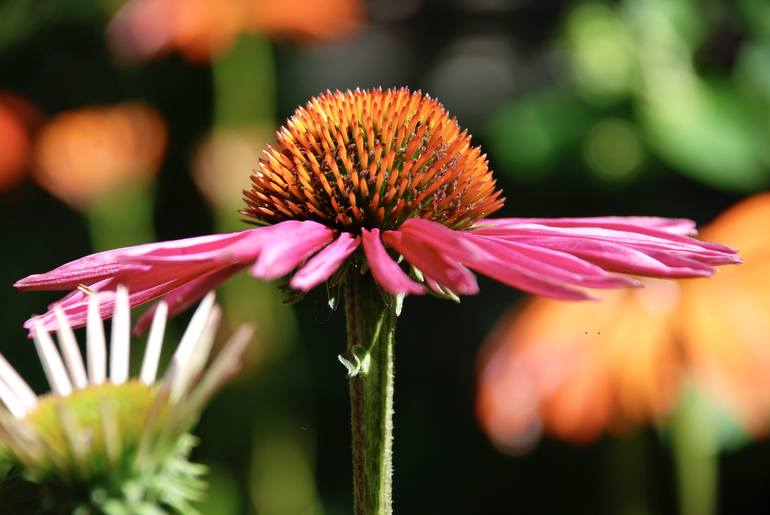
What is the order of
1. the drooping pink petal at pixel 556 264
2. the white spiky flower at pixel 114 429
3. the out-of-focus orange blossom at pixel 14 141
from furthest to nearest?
the out-of-focus orange blossom at pixel 14 141, the drooping pink petal at pixel 556 264, the white spiky flower at pixel 114 429

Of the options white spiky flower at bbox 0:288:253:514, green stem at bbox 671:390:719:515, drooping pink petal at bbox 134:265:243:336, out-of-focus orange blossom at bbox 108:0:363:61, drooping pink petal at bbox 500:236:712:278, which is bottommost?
green stem at bbox 671:390:719:515

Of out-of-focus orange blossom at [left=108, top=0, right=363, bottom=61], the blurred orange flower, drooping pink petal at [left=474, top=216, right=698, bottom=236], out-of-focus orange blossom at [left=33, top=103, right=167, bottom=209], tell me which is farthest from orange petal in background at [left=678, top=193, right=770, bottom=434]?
out-of-focus orange blossom at [left=33, top=103, right=167, bottom=209]

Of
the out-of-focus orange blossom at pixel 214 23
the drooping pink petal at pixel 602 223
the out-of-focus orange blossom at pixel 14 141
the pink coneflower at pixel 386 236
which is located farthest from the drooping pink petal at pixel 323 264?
the out-of-focus orange blossom at pixel 14 141

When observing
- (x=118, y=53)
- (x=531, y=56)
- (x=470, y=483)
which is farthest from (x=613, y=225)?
(x=531, y=56)

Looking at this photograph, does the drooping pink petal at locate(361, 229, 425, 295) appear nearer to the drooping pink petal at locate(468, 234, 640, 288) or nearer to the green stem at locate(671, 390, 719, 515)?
the drooping pink petal at locate(468, 234, 640, 288)

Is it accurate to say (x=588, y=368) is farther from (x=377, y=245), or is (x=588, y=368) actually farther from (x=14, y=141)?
(x=14, y=141)

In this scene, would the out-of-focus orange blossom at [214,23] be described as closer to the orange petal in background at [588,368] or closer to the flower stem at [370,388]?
the orange petal in background at [588,368]

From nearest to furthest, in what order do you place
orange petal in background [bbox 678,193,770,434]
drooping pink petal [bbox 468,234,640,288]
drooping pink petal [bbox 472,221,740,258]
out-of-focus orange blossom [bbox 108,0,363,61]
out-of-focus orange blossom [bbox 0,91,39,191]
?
1. drooping pink petal [bbox 468,234,640,288]
2. drooping pink petal [bbox 472,221,740,258]
3. orange petal in background [bbox 678,193,770,434]
4. out-of-focus orange blossom [bbox 108,0,363,61]
5. out-of-focus orange blossom [bbox 0,91,39,191]
